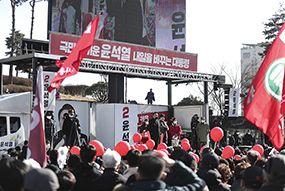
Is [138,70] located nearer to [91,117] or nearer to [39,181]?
[91,117]

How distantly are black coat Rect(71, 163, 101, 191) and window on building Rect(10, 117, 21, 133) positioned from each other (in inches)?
377

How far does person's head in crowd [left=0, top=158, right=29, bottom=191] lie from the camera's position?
312 cm

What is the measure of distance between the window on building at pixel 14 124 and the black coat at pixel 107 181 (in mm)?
9989

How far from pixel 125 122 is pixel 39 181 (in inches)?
562

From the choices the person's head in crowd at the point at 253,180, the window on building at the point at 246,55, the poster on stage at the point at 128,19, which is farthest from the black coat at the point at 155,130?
the window on building at the point at 246,55

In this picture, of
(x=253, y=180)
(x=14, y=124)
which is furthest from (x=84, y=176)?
(x=14, y=124)

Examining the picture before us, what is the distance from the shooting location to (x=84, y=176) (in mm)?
4496

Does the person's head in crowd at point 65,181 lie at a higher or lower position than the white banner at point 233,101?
lower

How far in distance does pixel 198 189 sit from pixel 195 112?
16928mm

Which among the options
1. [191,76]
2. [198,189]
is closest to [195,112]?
[191,76]

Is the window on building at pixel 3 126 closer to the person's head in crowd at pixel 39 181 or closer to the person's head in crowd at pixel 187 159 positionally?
the person's head in crowd at pixel 187 159

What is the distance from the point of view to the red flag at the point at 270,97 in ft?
19.4

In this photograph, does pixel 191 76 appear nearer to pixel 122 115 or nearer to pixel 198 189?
pixel 122 115

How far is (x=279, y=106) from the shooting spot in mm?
5992
